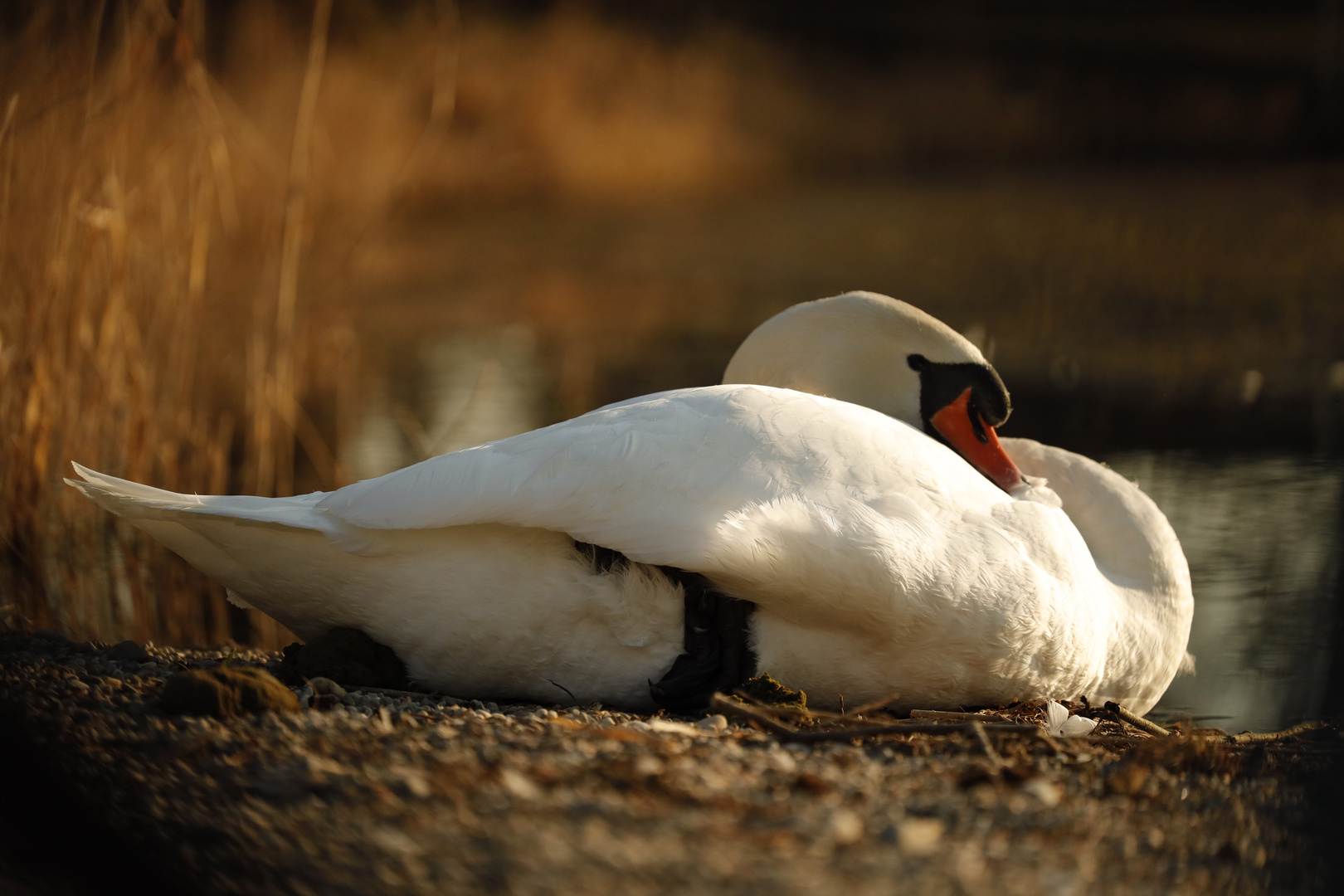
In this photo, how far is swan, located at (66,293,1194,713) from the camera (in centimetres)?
228

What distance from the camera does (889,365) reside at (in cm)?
330

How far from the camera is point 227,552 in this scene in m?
2.49

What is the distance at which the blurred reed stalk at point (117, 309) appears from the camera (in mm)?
3689

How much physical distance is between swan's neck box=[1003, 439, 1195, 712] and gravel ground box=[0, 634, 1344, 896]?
676 millimetres

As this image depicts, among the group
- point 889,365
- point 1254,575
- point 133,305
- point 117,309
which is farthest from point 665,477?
point 1254,575

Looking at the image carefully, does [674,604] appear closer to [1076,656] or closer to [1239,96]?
[1076,656]

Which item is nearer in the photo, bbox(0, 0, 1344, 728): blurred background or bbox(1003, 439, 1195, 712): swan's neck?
bbox(1003, 439, 1195, 712): swan's neck

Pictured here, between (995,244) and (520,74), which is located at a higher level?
(520,74)

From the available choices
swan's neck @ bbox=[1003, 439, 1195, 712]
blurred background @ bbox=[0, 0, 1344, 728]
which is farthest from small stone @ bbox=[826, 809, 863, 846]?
swan's neck @ bbox=[1003, 439, 1195, 712]

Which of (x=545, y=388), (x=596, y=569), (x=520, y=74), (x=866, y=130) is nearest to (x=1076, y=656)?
(x=596, y=569)

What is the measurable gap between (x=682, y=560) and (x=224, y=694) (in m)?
0.79

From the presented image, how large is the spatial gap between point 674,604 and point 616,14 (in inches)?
516

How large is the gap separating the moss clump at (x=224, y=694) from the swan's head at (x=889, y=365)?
1623mm

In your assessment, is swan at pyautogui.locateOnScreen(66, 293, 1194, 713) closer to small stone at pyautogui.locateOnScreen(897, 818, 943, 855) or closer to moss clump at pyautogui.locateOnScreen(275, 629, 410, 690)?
moss clump at pyautogui.locateOnScreen(275, 629, 410, 690)
